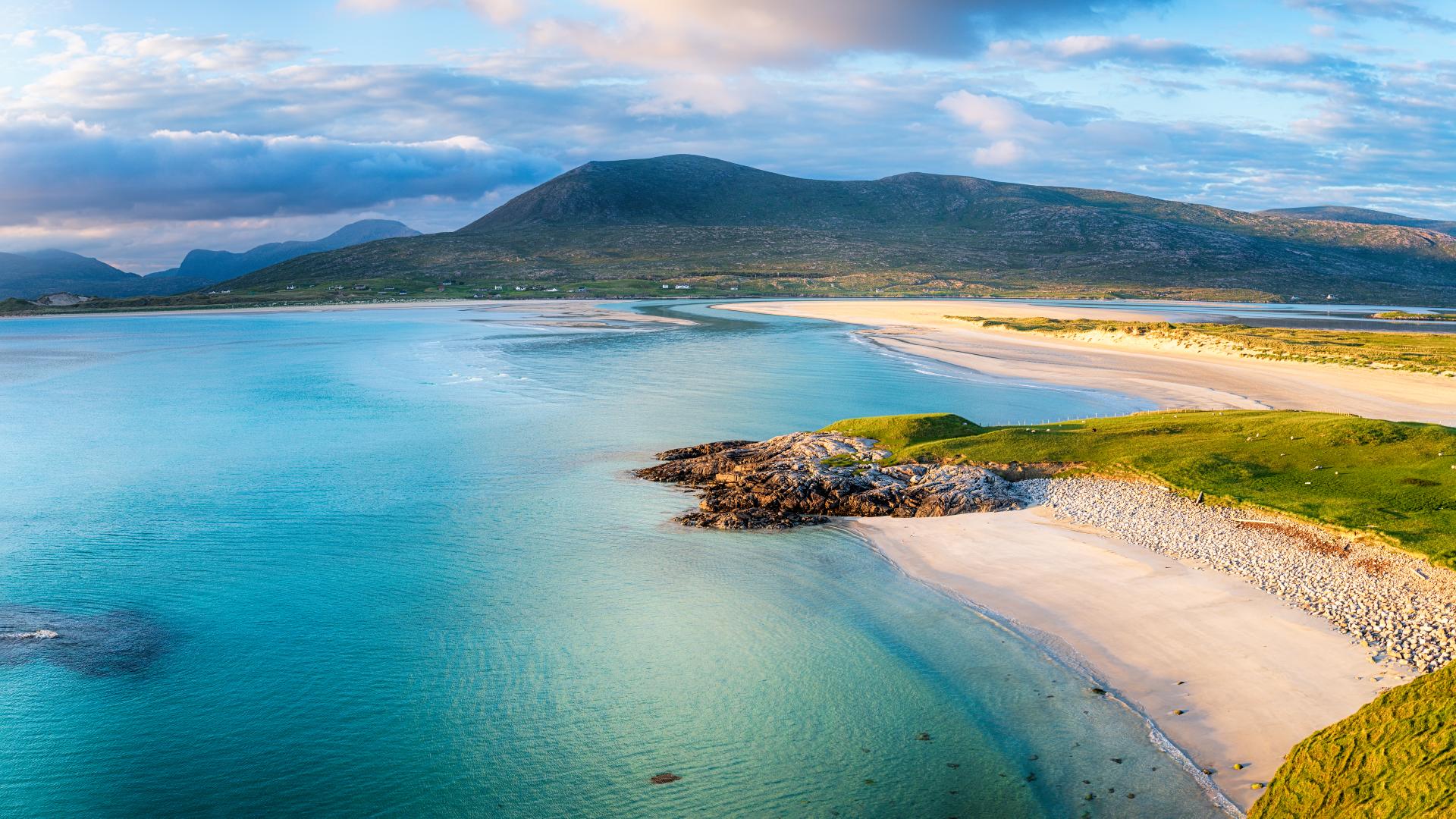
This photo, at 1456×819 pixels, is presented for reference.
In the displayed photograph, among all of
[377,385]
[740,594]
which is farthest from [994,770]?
[377,385]

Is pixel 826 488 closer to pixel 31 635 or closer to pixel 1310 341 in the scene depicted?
pixel 31 635

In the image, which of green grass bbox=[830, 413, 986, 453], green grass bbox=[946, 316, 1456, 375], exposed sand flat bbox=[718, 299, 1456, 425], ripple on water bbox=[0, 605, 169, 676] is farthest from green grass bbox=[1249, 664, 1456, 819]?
green grass bbox=[946, 316, 1456, 375]

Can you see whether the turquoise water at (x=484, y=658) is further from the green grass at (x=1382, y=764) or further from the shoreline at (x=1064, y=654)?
the green grass at (x=1382, y=764)

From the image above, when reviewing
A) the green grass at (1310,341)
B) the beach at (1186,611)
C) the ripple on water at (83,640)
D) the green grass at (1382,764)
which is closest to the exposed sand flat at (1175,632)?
the beach at (1186,611)

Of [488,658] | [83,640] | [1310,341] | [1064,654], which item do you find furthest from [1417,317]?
[83,640]

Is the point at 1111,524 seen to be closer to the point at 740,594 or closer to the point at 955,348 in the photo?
the point at 740,594

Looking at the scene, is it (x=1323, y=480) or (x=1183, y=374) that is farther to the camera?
(x=1183, y=374)
